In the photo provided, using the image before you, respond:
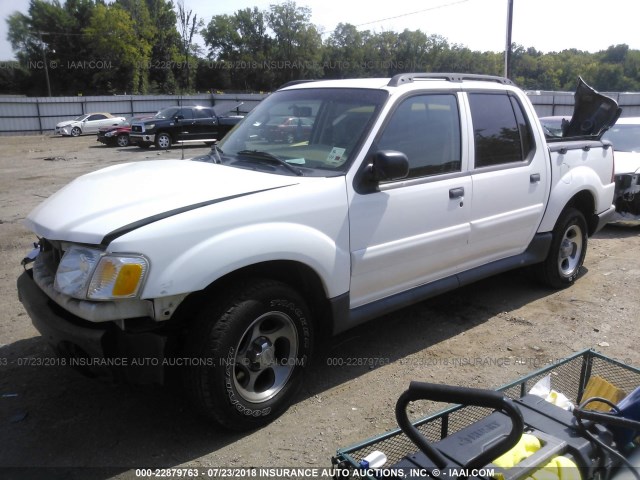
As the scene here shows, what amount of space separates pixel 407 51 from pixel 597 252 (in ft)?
145

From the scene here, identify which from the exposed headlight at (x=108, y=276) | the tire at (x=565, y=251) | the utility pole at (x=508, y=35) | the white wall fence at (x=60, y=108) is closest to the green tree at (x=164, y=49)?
the white wall fence at (x=60, y=108)

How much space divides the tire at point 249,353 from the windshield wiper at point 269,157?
77 cm

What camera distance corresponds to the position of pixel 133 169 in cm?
377

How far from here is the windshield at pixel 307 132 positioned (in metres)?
3.57

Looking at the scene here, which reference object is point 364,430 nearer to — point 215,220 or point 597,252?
point 215,220

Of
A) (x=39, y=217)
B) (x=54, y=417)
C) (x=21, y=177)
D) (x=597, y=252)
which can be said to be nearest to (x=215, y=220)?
(x=39, y=217)

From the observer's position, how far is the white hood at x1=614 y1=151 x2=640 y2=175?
312 inches

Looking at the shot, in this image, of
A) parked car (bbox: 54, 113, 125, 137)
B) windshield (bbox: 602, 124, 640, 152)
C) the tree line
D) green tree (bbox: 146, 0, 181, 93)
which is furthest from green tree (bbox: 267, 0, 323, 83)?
windshield (bbox: 602, 124, 640, 152)

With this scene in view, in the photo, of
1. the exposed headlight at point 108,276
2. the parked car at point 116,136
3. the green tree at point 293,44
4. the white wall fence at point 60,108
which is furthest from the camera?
the green tree at point 293,44

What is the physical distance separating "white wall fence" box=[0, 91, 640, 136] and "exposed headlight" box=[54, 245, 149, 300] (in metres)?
25.6

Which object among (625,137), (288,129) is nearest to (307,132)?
(288,129)

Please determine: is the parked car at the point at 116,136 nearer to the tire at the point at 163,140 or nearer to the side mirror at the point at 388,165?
the tire at the point at 163,140

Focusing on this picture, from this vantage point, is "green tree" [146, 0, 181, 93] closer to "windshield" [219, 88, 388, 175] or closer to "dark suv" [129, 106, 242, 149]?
"dark suv" [129, 106, 242, 149]

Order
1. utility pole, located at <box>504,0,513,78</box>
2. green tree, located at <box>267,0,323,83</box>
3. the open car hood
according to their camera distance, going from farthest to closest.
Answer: green tree, located at <box>267,0,323,83</box> < utility pole, located at <box>504,0,513,78</box> < the open car hood
